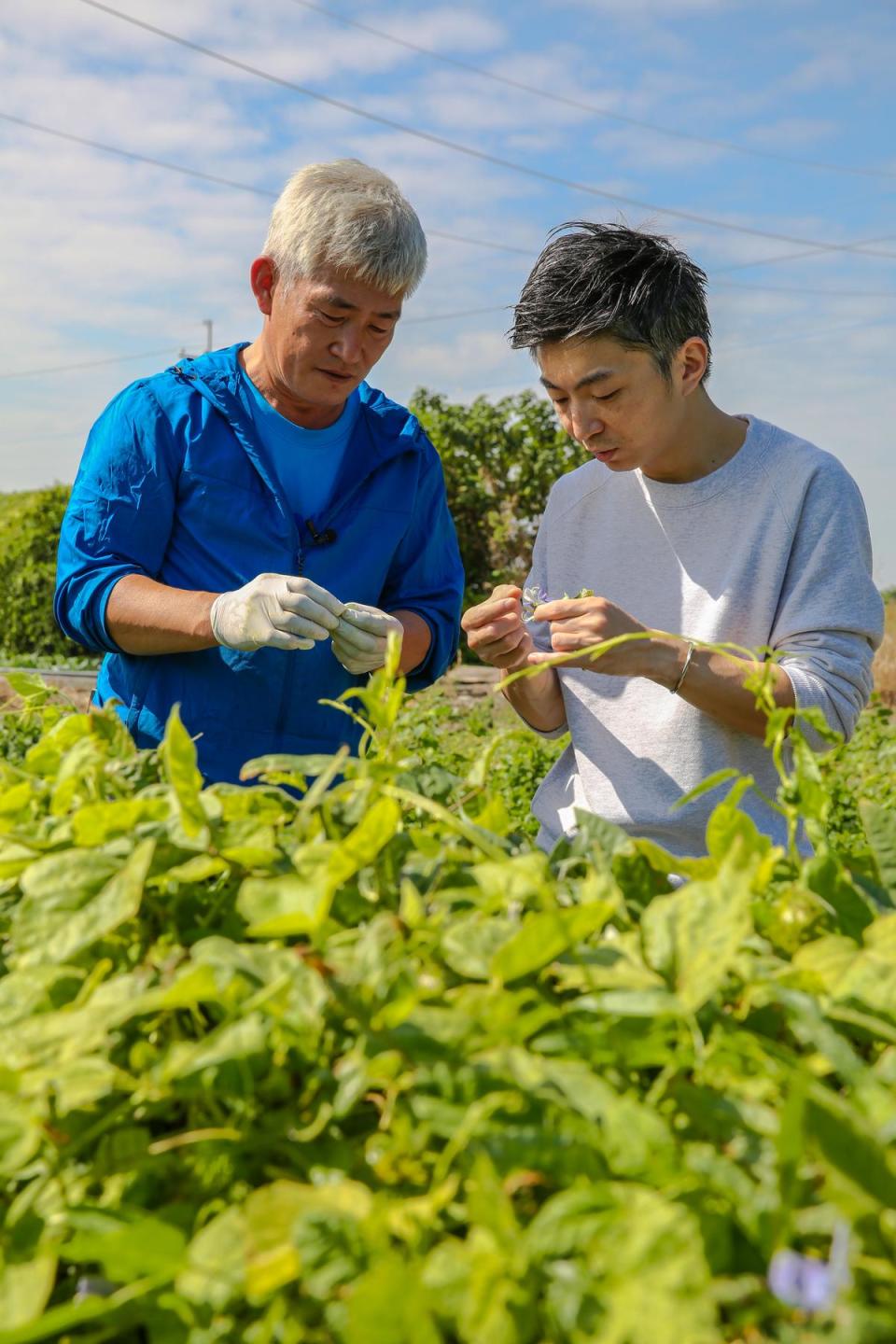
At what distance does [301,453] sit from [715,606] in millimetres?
978

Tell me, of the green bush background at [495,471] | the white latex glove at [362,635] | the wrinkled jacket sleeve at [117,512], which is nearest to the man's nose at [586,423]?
the white latex glove at [362,635]

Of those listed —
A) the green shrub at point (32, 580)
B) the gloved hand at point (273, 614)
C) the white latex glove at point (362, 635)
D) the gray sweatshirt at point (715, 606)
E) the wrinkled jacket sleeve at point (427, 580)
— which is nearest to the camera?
the gray sweatshirt at point (715, 606)

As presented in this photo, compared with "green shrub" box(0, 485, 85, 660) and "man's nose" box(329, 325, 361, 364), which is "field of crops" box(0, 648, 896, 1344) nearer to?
"man's nose" box(329, 325, 361, 364)

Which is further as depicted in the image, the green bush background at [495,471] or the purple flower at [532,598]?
the green bush background at [495,471]

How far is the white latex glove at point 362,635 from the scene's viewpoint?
2230 millimetres

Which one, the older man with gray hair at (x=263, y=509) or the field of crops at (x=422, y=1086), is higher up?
the older man with gray hair at (x=263, y=509)

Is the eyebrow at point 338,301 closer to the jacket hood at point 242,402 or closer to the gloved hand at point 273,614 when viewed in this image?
the jacket hood at point 242,402

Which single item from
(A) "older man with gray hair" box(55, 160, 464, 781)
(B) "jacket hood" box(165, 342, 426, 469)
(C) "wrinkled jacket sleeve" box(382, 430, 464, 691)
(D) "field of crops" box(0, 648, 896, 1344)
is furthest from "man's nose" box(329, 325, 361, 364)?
(D) "field of crops" box(0, 648, 896, 1344)

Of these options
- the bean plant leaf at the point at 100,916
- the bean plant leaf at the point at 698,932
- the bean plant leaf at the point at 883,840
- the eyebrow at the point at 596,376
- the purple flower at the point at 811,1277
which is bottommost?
the purple flower at the point at 811,1277

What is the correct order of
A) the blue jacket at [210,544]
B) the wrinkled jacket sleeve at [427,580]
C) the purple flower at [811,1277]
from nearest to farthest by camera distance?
1. the purple flower at [811,1277]
2. the blue jacket at [210,544]
3. the wrinkled jacket sleeve at [427,580]

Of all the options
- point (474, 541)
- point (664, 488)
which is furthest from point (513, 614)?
point (474, 541)

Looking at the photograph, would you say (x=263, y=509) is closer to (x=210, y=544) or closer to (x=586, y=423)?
(x=210, y=544)

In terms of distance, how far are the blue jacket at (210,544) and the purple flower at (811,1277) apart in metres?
1.87

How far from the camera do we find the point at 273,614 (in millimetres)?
2115
